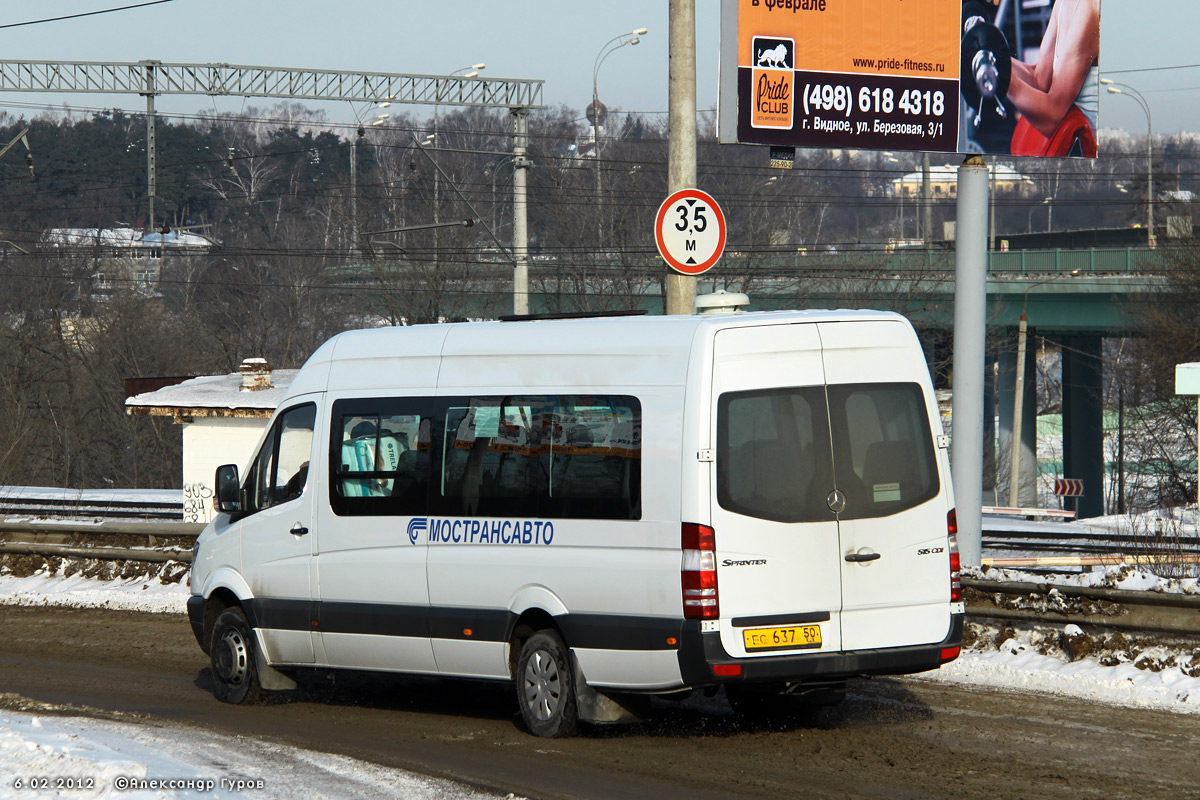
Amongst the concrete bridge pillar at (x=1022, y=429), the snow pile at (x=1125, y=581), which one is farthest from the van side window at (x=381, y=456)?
the concrete bridge pillar at (x=1022, y=429)

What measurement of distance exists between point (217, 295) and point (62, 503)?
43.7 metres

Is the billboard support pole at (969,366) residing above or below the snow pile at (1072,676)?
above

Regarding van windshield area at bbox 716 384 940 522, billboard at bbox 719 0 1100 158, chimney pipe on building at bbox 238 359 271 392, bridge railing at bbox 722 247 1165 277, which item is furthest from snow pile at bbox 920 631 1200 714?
bridge railing at bbox 722 247 1165 277

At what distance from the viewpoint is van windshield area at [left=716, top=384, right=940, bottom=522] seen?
303 inches

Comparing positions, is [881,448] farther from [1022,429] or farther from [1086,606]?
[1022,429]

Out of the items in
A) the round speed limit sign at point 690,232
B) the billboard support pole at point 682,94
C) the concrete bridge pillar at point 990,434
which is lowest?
the concrete bridge pillar at point 990,434

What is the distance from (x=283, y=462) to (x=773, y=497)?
12.9ft

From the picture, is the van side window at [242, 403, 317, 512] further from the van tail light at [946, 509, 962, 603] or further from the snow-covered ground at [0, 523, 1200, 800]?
the van tail light at [946, 509, 962, 603]

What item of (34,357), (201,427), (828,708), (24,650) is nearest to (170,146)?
(34,357)

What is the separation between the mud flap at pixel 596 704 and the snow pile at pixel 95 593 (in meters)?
8.39

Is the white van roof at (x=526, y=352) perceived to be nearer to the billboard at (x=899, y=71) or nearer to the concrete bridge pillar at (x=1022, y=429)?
the billboard at (x=899, y=71)

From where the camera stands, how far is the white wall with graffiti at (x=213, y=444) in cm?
2902

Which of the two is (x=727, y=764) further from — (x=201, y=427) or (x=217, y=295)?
(x=217, y=295)

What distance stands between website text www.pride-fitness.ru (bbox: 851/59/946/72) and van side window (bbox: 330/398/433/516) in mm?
5835
